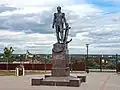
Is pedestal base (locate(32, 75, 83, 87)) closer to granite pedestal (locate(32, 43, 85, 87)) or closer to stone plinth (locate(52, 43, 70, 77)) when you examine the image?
granite pedestal (locate(32, 43, 85, 87))

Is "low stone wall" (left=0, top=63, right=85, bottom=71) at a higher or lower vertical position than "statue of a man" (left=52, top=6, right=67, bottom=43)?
lower

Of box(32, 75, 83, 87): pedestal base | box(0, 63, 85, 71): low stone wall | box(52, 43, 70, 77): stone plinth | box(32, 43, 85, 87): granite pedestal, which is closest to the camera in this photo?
box(32, 75, 83, 87): pedestal base

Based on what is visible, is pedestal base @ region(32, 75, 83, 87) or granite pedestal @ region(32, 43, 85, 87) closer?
pedestal base @ region(32, 75, 83, 87)

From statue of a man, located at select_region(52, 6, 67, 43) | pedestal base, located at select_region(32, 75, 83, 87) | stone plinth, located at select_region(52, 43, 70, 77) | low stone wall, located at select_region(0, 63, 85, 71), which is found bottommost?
pedestal base, located at select_region(32, 75, 83, 87)

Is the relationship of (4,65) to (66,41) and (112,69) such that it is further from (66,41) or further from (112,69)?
(66,41)


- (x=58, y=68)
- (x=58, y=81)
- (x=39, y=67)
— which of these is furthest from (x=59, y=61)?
(x=39, y=67)

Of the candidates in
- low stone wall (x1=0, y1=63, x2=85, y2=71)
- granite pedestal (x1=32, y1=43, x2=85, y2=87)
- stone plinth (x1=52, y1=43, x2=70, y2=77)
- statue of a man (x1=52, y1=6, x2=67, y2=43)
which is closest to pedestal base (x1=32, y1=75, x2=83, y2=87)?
granite pedestal (x1=32, y1=43, x2=85, y2=87)

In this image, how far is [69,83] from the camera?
20906mm

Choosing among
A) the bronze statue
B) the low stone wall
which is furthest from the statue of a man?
the low stone wall

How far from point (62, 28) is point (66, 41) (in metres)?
0.88

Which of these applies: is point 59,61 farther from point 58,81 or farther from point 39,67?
point 39,67

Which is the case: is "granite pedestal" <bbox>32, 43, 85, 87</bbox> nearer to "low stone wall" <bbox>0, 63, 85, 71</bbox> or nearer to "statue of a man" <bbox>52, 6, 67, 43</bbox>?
"statue of a man" <bbox>52, 6, 67, 43</bbox>

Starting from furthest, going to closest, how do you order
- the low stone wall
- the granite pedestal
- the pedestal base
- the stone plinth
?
the low stone wall → the stone plinth → the granite pedestal → the pedestal base

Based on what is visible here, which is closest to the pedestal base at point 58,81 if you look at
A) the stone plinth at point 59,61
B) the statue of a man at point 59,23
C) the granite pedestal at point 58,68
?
the granite pedestal at point 58,68
